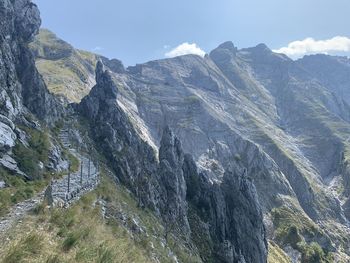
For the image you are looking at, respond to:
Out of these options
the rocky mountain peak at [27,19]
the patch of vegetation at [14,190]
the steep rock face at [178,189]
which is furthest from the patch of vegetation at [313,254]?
the patch of vegetation at [14,190]

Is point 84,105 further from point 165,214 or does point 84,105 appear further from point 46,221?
point 46,221

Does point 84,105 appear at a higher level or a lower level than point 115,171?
higher

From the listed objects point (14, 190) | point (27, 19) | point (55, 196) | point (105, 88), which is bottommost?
point (55, 196)

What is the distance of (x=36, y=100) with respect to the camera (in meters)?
81.8

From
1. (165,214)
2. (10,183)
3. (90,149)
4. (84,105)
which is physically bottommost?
(165,214)

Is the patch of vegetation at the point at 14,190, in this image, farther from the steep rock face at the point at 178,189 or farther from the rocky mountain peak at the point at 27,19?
the rocky mountain peak at the point at 27,19

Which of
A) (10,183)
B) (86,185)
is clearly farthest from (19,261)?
(86,185)

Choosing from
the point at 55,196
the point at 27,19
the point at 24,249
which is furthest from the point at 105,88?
the point at 24,249

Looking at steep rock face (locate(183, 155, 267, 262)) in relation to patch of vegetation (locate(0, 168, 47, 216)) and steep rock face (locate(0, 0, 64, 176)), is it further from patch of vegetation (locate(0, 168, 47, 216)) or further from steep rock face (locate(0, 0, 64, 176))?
patch of vegetation (locate(0, 168, 47, 216))

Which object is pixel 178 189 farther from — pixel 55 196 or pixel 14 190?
pixel 14 190

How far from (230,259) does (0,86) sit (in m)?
55.8

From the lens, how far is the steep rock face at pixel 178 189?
83312 mm

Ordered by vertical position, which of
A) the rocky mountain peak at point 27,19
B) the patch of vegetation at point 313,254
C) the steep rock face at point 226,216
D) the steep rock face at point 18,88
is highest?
the rocky mountain peak at point 27,19

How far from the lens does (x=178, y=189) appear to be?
94.7 meters
